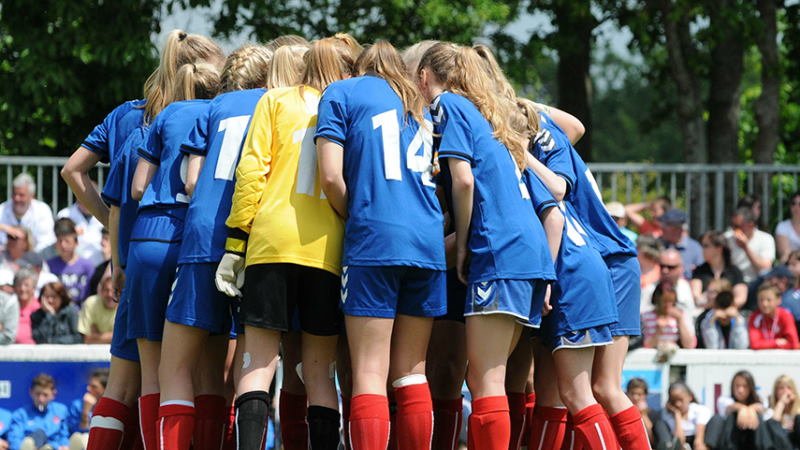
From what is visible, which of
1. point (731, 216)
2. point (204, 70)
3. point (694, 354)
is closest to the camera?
point (204, 70)

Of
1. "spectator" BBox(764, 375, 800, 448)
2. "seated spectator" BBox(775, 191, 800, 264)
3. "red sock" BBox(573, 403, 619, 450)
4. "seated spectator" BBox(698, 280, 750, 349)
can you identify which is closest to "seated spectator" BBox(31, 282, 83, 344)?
"seated spectator" BBox(698, 280, 750, 349)

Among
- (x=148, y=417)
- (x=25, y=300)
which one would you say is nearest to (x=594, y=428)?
(x=148, y=417)

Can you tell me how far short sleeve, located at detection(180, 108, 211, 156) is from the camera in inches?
217

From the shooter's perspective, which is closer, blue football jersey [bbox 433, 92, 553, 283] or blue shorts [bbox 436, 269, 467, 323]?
blue football jersey [bbox 433, 92, 553, 283]

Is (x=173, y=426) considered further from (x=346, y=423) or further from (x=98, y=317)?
(x=98, y=317)

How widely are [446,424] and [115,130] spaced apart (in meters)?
2.20

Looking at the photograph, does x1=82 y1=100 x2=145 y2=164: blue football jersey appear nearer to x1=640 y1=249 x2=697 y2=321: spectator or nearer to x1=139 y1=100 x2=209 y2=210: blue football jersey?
x1=139 y1=100 x2=209 y2=210: blue football jersey

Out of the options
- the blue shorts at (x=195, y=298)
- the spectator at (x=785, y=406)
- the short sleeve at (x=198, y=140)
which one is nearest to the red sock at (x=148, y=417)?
the blue shorts at (x=195, y=298)

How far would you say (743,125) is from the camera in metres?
24.1

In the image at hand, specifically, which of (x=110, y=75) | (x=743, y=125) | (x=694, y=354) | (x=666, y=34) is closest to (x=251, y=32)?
(x=110, y=75)

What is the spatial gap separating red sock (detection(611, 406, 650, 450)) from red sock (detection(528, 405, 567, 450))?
0.28 m

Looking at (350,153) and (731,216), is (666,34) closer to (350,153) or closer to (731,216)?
(731,216)

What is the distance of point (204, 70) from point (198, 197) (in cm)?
85

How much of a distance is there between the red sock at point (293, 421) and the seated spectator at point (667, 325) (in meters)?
4.59
